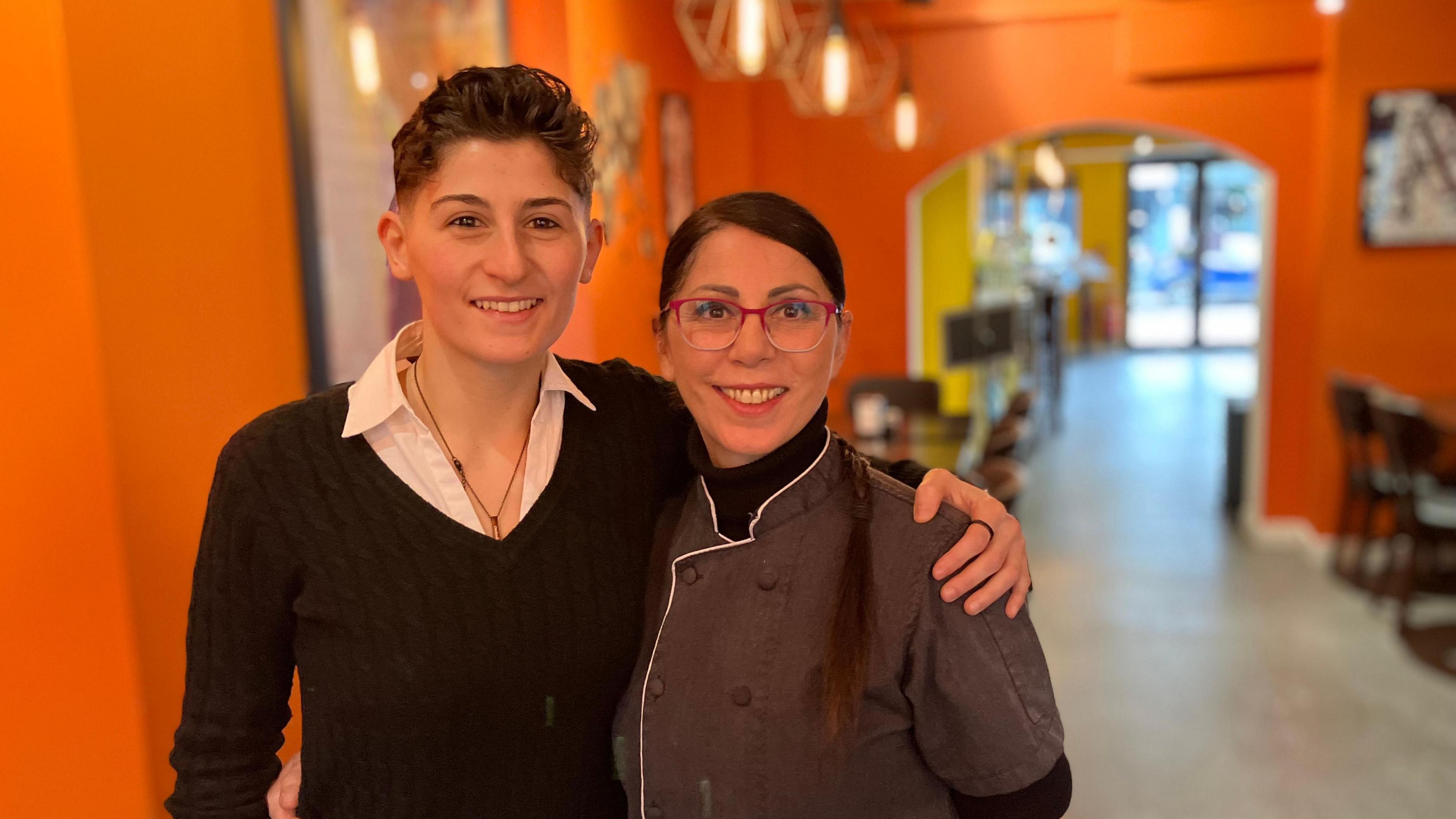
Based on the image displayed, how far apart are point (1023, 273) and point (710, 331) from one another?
10.3m

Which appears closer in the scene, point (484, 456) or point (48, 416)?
point (484, 456)

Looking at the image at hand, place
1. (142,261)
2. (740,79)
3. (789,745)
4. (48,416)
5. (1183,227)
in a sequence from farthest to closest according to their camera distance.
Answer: (1183,227)
(740,79)
(142,261)
(48,416)
(789,745)

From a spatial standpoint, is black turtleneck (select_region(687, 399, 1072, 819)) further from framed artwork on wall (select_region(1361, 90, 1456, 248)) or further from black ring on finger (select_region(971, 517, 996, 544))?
framed artwork on wall (select_region(1361, 90, 1456, 248))

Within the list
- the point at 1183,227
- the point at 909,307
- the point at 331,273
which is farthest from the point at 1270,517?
the point at 1183,227

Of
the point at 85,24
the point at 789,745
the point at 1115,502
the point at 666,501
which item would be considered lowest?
the point at 1115,502

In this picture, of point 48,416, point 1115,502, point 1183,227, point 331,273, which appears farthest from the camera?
point 1183,227

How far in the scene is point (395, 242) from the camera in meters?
1.27

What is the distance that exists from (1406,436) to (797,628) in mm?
4971

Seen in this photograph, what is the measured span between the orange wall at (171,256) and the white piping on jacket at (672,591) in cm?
83

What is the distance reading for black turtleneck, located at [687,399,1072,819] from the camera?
1211 millimetres

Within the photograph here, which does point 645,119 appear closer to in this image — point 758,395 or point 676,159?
point 676,159

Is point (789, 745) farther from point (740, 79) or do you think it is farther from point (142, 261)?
point (740, 79)

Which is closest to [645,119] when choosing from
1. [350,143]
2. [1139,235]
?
[350,143]

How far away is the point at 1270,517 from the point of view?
6.49m
